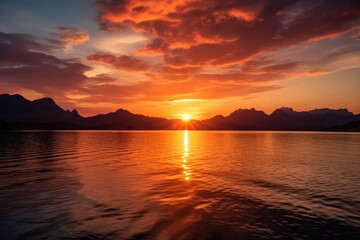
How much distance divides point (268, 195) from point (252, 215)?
21.3 feet

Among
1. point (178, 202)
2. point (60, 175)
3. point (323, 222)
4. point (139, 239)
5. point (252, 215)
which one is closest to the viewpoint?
point (139, 239)

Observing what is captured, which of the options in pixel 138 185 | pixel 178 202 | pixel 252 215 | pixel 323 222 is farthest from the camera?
pixel 138 185

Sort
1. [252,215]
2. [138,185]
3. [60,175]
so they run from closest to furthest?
1. [252,215]
2. [138,185]
3. [60,175]

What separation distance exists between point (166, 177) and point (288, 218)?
58.9 feet

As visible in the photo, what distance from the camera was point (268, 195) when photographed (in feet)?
75.1

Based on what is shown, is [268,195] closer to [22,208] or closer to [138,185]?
[138,185]

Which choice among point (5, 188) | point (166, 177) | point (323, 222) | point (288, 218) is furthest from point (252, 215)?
point (5, 188)

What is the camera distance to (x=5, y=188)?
24.3 metres

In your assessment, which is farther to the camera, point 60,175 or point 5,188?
point 60,175

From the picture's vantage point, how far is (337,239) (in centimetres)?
1355

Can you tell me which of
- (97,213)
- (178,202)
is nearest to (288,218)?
(178,202)

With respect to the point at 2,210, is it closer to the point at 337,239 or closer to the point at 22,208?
the point at 22,208

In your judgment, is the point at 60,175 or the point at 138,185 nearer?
the point at 138,185

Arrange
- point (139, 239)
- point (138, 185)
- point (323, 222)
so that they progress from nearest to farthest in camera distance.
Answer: point (139, 239) < point (323, 222) < point (138, 185)
